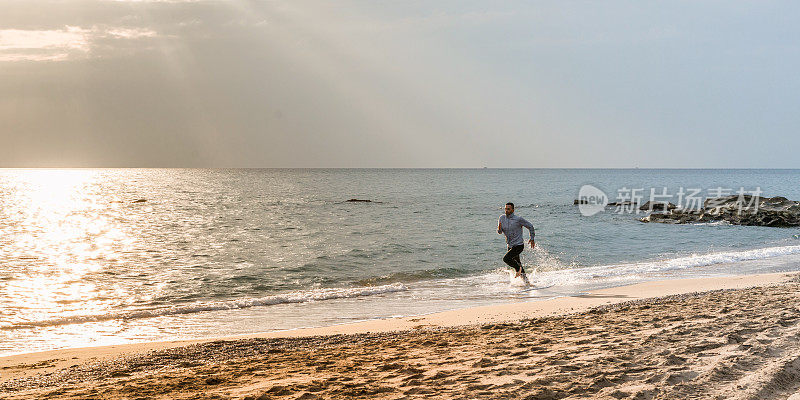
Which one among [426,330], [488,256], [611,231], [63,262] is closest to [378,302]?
[426,330]

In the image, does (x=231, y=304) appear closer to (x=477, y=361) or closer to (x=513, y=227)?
(x=513, y=227)

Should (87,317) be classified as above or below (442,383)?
below

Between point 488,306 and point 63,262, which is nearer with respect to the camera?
point 488,306

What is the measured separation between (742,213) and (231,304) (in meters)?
33.8

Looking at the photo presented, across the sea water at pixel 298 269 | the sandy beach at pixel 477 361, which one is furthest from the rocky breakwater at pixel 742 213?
the sandy beach at pixel 477 361

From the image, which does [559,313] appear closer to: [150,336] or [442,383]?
[442,383]

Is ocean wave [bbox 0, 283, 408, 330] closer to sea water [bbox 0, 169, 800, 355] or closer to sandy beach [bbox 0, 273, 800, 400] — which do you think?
sea water [bbox 0, 169, 800, 355]

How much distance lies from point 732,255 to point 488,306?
14.0 meters

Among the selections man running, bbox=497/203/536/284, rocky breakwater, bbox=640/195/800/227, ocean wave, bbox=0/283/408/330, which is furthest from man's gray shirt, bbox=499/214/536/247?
rocky breakwater, bbox=640/195/800/227

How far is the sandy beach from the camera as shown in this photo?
5.48m

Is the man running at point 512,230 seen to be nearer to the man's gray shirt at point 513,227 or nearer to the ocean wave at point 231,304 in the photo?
the man's gray shirt at point 513,227

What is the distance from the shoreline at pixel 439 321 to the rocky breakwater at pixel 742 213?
2254cm

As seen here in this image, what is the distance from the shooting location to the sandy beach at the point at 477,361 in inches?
216

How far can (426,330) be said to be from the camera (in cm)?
916
